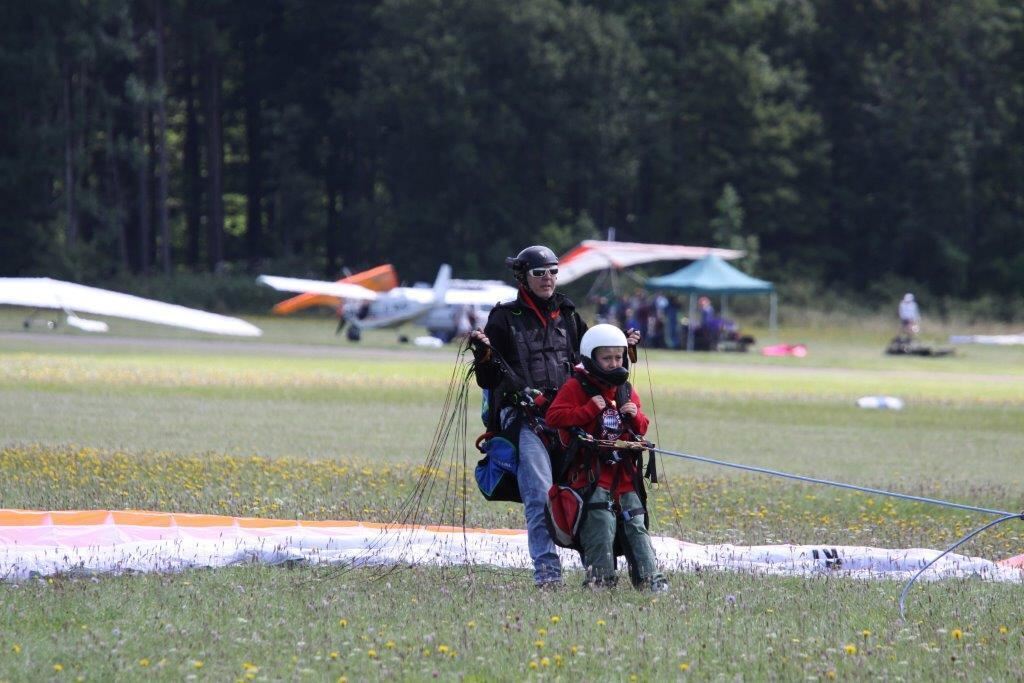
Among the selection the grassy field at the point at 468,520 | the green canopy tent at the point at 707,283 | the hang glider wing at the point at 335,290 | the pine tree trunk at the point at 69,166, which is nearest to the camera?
the grassy field at the point at 468,520

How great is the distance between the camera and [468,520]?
11711 millimetres

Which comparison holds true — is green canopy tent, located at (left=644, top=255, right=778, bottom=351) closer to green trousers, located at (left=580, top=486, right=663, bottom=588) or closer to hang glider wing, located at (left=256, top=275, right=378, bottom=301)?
hang glider wing, located at (left=256, top=275, right=378, bottom=301)

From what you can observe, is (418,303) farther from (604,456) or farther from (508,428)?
(604,456)

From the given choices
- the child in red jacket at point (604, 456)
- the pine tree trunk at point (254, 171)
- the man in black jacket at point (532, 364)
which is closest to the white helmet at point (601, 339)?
the child in red jacket at point (604, 456)

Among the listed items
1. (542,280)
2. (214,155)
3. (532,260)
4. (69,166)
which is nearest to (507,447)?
(542,280)

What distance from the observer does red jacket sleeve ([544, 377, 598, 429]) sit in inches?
324

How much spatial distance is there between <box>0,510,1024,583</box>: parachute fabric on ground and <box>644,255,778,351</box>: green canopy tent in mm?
35497

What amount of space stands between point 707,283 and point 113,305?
1098 inches

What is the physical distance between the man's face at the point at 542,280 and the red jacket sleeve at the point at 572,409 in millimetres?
619

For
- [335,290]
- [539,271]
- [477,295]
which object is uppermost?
[335,290]

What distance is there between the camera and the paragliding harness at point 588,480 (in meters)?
8.29

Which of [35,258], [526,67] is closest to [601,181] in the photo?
[526,67]

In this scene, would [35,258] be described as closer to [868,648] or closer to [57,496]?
[57,496]

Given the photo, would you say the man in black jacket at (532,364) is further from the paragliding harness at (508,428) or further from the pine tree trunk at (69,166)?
the pine tree trunk at (69,166)
